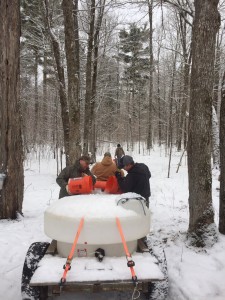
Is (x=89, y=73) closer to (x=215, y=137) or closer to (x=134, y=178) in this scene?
(x=215, y=137)

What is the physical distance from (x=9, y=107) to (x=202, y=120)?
13.0 feet

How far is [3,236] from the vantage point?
5832mm

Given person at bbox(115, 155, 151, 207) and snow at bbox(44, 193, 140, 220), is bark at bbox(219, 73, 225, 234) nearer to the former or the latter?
person at bbox(115, 155, 151, 207)

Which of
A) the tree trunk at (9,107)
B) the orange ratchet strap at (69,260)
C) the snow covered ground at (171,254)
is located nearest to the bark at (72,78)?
the snow covered ground at (171,254)

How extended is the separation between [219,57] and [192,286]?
56.3 feet

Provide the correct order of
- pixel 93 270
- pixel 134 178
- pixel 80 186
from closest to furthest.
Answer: pixel 93 270, pixel 80 186, pixel 134 178

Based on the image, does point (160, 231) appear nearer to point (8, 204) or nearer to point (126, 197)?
point (126, 197)

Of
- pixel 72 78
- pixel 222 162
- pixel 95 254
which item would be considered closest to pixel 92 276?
pixel 95 254

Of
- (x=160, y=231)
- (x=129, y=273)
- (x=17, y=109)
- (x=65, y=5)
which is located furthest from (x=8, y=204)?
(x=65, y=5)

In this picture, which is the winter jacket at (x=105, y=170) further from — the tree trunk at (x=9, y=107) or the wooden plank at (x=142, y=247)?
the wooden plank at (x=142, y=247)

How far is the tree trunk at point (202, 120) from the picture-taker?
4.91 m

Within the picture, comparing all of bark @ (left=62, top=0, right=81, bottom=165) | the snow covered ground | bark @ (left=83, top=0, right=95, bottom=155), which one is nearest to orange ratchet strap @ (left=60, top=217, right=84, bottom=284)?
the snow covered ground

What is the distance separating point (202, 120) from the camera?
4949mm

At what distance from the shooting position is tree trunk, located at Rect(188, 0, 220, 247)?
4.91 metres
